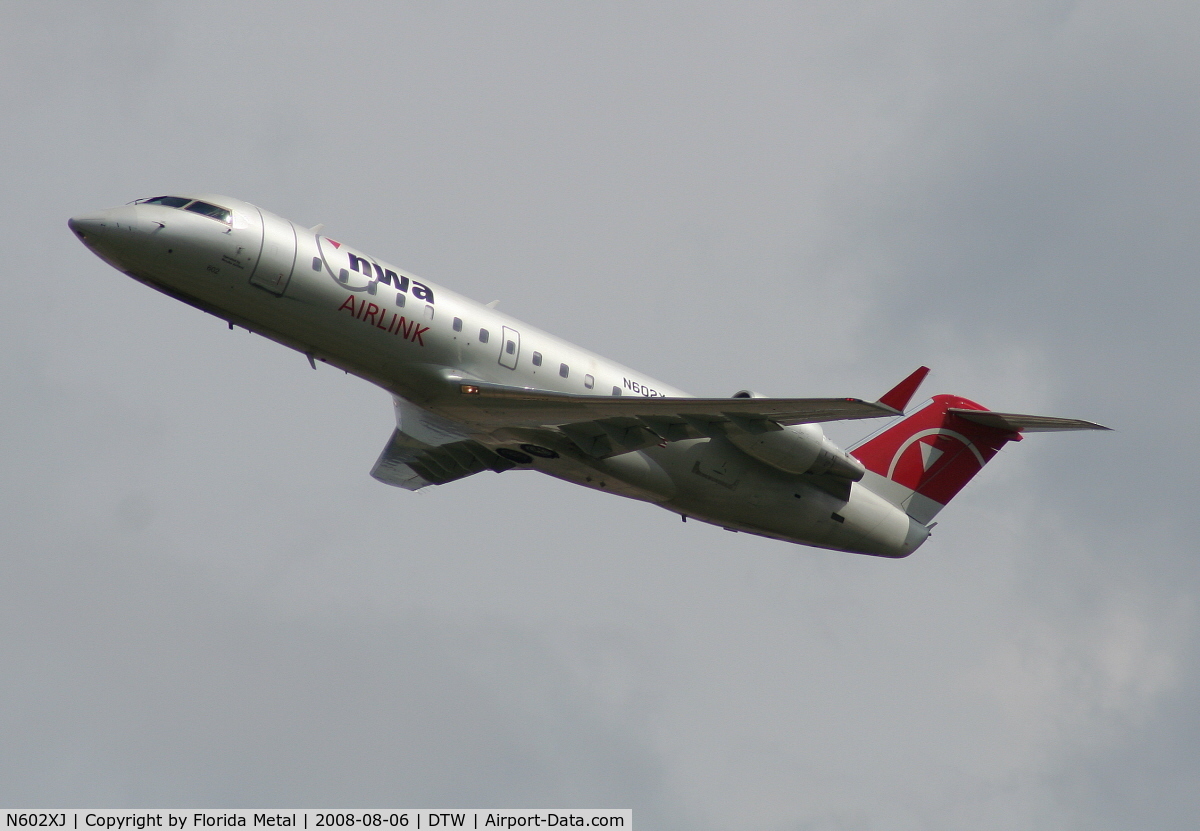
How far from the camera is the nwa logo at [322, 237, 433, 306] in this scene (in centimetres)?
2104

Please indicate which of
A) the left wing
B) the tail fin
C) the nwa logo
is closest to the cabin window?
the nwa logo

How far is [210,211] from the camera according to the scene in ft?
67.1

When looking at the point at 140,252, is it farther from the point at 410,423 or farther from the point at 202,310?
the point at 410,423

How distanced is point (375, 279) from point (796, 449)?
8.52 meters

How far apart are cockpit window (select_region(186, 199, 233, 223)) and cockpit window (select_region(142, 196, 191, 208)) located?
17 cm

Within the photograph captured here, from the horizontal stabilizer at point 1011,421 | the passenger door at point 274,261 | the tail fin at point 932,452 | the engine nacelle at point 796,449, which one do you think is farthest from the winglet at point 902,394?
the passenger door at point 274,261

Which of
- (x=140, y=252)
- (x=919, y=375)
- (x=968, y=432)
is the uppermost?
(x=968, y=432)

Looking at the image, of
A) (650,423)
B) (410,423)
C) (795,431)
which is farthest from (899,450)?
(410,423)

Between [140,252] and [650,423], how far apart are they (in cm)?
894

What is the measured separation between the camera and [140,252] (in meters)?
19.8

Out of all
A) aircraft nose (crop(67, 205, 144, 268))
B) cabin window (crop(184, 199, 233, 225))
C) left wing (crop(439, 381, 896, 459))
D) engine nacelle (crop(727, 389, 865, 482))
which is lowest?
left wing (crop(439, 381, 896, 459))

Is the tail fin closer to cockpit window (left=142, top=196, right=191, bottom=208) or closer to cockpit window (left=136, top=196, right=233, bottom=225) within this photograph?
cockpit window (left=136, top=196, right=233, bottom=225)

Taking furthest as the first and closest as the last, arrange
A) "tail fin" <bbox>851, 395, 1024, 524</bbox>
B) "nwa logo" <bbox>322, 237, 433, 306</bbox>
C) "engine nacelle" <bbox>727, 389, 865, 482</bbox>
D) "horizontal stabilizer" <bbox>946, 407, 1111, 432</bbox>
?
"tail fin" <bbox>851, 395, 1024, 524</bbox>, "horizontal stabilizer" <bbox>946, 407, 1111, 432</bbox>, "engine nacelle" <bbox>727, 389, 865, 482</bbox>, "nwa logo" <bbox>322, 237, 433, 306</bbox>

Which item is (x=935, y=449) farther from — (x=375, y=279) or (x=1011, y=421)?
(x=375, y=279)
